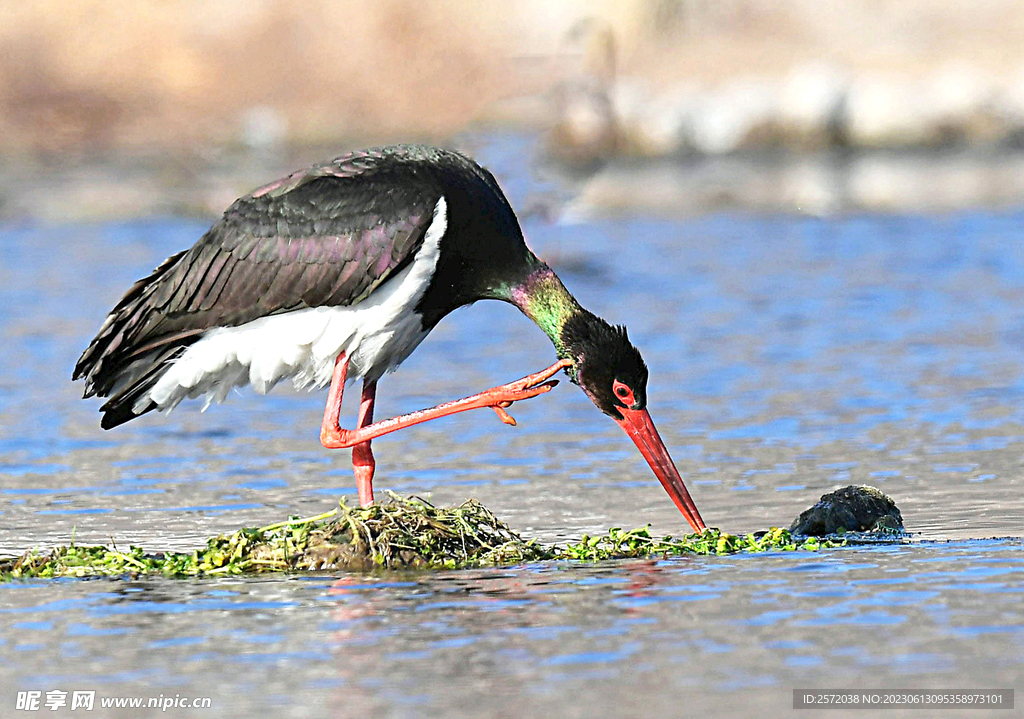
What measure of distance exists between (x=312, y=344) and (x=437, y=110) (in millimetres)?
18880

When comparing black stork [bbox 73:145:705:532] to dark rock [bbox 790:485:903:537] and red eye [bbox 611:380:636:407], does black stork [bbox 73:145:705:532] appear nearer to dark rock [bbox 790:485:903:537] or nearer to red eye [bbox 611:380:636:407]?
red eye [bbox 611:380:636:407]

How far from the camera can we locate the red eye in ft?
30.1

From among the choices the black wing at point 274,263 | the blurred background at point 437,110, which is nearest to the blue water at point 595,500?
the black wing at point 274,263

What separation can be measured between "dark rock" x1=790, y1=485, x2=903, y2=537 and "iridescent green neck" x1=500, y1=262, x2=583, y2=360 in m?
1.37

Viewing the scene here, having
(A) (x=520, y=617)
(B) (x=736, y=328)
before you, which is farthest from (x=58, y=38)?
(A) (x=520, y=617)

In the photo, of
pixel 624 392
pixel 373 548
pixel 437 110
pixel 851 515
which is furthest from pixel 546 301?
pixel 437 110

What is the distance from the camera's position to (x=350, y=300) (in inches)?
368

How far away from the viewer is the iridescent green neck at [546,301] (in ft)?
30.8

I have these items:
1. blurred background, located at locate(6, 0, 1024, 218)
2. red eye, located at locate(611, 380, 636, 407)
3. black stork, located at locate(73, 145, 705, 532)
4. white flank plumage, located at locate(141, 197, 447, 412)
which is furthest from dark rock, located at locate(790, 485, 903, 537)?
blurred background, located at locate(6, 0, 1024, 218)

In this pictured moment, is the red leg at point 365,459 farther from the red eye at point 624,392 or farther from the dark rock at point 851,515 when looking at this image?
the dark rock at point 851,515

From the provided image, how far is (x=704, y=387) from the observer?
14.0 metres

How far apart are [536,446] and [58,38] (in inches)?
878

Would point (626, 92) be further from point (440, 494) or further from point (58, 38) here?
point (440, 494)

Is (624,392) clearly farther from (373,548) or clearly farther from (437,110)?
(437,110)
